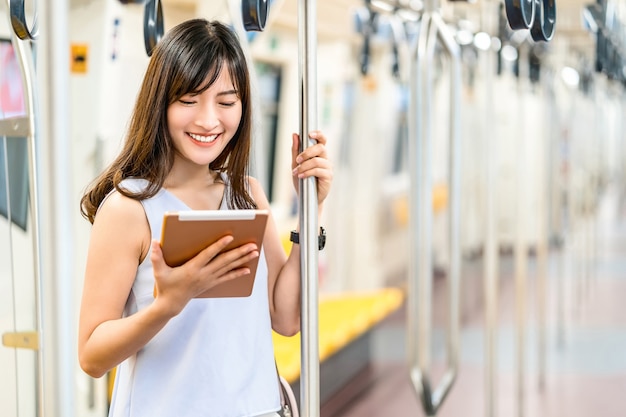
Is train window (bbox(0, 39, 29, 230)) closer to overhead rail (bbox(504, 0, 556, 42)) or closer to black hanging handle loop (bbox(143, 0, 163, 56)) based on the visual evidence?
black hanging handle loop (bbox(143, 0, 163, 56))

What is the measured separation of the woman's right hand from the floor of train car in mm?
3153

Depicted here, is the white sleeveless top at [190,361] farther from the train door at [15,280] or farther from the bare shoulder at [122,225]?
the train door at [15,280]

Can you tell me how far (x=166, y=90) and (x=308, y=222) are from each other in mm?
363

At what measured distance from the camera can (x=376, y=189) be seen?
1013 cm

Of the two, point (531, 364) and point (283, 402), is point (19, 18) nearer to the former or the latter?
point (283, 402)

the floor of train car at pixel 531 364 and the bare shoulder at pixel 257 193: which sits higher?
the bare shoulder at pixel 257 193

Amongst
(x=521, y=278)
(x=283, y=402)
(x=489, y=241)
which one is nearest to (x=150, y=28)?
(x=283, y=402)

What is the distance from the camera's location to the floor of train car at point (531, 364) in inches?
237

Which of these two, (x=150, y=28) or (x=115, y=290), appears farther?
(x=150, y=28)

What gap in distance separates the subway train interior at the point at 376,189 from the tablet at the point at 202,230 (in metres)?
0.19

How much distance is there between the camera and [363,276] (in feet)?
32.6

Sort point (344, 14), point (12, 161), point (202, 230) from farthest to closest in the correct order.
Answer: point (344, 14) < point (12, 161) < point (202, 230)

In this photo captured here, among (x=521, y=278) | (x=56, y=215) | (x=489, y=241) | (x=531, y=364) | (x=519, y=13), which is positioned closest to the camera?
(x=56, y=215)

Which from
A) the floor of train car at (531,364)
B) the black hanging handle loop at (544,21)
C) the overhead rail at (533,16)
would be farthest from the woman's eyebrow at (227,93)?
the floor of train car at (531,364)
